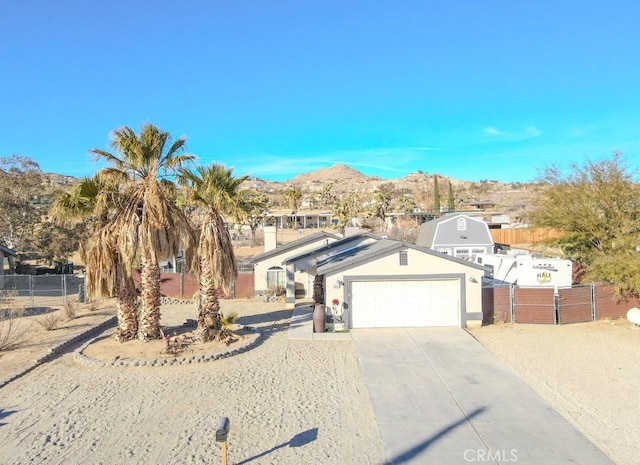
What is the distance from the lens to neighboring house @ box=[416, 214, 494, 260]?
3341 cm

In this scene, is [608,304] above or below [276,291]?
below

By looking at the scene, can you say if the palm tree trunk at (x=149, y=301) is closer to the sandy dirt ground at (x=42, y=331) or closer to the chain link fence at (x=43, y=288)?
the sandy dirt ground at (x=42, y=331)

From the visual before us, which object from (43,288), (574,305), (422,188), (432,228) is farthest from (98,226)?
(422,188)

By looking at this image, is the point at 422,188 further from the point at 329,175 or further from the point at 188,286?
the point at 188,286

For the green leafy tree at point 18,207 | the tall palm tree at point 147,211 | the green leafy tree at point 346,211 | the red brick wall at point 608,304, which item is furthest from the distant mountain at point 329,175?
the tall palm tree at point 147,211

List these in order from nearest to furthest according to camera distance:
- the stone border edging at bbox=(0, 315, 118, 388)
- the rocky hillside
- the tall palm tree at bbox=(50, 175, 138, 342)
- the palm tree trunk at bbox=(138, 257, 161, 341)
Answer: the stone border edging at bbox=(0, 315, 118, 388)
the tall palm tree at bbox=(50, 175, 138, 342)
the palm tree trunk at bbox=(138, 257, 161, 341)
the rocky hillside

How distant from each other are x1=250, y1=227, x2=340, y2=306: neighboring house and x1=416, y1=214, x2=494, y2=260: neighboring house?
38.7 ft

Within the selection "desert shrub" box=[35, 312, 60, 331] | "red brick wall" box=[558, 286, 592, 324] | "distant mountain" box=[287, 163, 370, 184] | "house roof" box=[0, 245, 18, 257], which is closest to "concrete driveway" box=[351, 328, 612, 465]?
"red brick wall" box=[558, 286, 592, 324]

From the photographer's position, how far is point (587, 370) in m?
12.3

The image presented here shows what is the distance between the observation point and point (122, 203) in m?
14.1

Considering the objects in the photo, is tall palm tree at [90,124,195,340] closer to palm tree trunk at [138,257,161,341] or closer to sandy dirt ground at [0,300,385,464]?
palm tree trunk at [138,257,161,341]

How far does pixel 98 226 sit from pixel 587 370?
15472mm

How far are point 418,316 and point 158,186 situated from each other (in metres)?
10.7

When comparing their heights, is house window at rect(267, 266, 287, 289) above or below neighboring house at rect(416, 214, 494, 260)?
below
